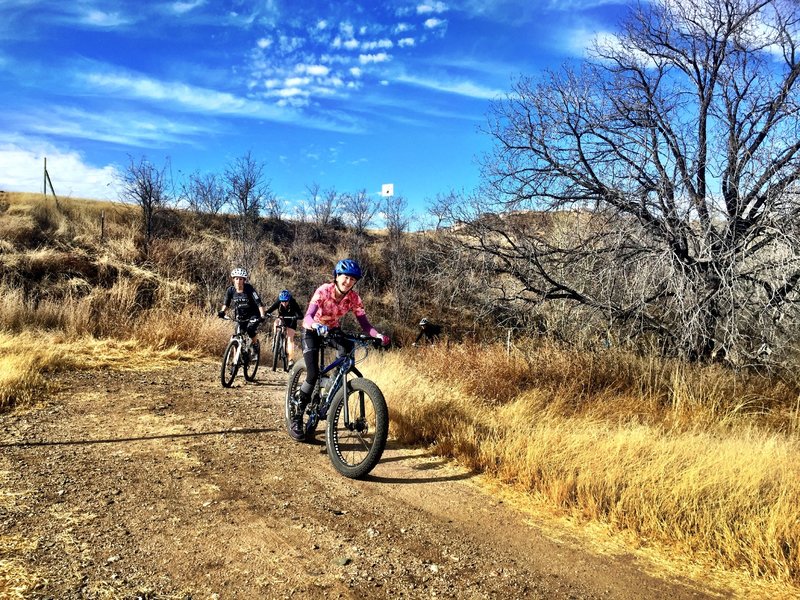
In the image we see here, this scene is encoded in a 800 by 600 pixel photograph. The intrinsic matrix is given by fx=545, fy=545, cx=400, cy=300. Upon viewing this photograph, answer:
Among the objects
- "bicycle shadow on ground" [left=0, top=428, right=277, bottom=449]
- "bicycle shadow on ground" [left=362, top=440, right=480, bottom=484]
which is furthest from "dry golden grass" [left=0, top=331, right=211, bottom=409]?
"bicycle shadow on ground" [left=362, top=440, right=480, bottom=484]

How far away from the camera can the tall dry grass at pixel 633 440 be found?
161 inches

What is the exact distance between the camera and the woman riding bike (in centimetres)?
562

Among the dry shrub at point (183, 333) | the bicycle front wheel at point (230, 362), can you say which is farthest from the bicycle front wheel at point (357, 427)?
the dry shrub at point (183, 333)

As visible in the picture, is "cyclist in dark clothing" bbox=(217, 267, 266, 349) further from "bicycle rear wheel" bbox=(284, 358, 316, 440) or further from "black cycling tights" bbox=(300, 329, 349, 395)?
"black cycling tights" bbox=(300, 329, 349, 395)

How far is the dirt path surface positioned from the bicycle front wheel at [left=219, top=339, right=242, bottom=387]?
2.81 m

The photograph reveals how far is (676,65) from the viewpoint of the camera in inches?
419

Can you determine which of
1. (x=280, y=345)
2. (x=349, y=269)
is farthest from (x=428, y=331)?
(x=349, y=269)

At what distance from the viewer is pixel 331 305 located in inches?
229

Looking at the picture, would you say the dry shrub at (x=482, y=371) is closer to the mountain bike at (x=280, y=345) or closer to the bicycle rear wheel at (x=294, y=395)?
the mountain bike at (x=280, y=345)

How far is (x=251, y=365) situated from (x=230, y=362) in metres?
0.57

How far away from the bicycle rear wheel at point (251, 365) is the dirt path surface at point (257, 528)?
10.9ft

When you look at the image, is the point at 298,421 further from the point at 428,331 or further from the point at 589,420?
the point at 428,331

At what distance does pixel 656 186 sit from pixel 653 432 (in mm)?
5360

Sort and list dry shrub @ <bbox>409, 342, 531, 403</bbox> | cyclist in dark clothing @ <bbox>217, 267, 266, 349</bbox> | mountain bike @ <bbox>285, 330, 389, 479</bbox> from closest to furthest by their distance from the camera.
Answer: mountain bike @ <bbox>285, 330, 389, 479</bbox> → dry shrub @ <bbox>409, 342, 531, 403</bbox> → cyclist in dark clothing @ <bbox>217, 267, 266, 349</bbox>
